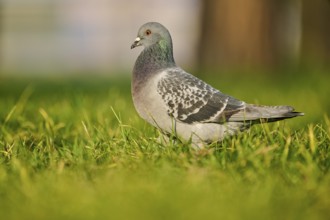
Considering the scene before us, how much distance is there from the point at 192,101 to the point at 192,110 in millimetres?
72

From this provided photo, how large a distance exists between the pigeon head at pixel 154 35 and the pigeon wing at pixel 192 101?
35 centimetres

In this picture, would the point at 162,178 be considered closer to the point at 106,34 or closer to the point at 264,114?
the point at 264,114

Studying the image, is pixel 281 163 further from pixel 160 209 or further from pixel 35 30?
pixel 35 30

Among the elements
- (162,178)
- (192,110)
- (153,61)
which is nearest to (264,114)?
(192,110)

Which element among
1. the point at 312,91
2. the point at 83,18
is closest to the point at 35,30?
the point at 83,18

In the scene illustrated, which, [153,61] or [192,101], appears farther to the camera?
[153,61]

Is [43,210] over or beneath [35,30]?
over

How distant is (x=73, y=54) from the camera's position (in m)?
29.5

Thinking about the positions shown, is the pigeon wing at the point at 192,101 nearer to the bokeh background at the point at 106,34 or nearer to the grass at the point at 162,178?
the grass at the point at 162,178

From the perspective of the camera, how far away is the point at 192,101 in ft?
16.2

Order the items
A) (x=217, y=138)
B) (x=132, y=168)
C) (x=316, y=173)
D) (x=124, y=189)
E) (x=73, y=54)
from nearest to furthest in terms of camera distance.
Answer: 1. (x=124, y=189)
2. (x=316, y=173)
3. (x=132, y=168)
4. (x=217, y=138)
5. (x=73, y=54)

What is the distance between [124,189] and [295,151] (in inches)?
47.7

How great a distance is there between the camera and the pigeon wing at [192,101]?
487cm

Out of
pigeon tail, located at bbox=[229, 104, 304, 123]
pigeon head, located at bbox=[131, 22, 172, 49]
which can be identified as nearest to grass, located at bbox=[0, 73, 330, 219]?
pigeon tail, located at bbox=[229, 104, 304, 123]
